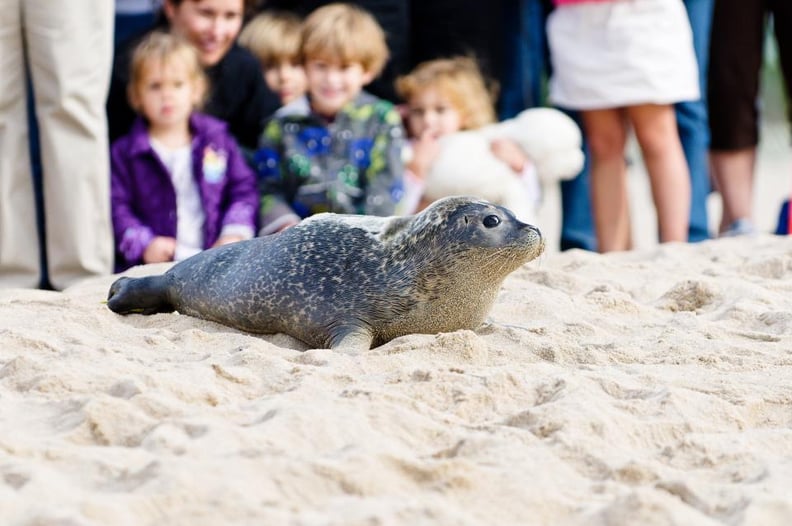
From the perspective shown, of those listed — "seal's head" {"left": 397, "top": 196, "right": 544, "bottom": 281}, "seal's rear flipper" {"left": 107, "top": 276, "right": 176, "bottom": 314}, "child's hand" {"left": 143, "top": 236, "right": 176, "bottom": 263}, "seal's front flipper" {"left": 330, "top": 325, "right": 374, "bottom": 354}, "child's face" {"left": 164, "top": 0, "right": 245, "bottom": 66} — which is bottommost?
"child's hand" {"left": 143, "top": 236, "right": 176, "bottom": 263}

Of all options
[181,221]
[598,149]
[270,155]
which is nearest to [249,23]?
[270,155]

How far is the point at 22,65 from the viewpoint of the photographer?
568 cm

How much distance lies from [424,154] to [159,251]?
5.43 feet

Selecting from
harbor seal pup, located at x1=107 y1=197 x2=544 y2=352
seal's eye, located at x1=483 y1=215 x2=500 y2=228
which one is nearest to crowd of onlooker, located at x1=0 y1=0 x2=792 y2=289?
harbor seal pup, located at x1=107 y1=197 x2=544 y2=352

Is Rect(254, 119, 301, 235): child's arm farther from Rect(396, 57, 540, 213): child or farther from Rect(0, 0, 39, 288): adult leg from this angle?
Rect(0, 0, 39, 288): adult leg

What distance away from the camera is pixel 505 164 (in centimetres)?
685

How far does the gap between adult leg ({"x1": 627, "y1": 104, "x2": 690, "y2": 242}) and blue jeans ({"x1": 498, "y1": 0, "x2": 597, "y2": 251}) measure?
79 centimetres

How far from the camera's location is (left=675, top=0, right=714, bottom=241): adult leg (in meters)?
6.76

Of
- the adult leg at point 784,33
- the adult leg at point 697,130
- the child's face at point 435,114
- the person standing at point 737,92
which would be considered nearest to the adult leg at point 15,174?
the child's face at point 435,114

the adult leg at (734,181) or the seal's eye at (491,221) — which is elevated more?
the seal's eye at (491,221)

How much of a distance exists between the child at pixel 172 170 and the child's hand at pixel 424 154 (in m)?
0.99

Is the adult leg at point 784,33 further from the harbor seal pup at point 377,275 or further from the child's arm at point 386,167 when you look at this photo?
the harbor seal pup at point 377,275

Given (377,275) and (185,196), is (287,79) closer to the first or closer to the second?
(185,196)

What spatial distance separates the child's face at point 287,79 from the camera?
6.92 meters
